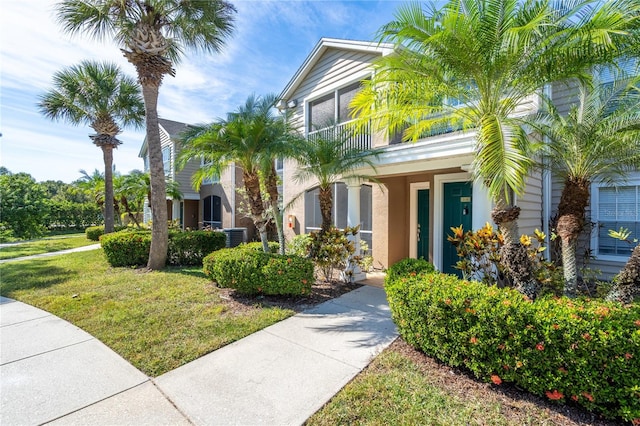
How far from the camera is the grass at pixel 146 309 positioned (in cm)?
420

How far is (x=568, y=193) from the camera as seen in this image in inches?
169

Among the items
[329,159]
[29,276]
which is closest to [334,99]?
[329,159]

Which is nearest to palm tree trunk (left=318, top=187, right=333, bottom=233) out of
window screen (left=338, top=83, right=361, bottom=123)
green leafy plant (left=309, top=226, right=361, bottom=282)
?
green leafy plant (left=309, top=226, right=361, bottom=282)

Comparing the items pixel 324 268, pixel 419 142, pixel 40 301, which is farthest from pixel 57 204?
pixel 419 142

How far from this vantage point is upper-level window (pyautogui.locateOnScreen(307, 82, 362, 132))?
370 inches

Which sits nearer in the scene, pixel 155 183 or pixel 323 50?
pixel 155 183

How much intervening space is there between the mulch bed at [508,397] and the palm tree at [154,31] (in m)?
8.83

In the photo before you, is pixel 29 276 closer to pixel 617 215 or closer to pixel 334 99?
pixel 334 99

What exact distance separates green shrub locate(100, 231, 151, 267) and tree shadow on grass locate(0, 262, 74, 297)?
120cm

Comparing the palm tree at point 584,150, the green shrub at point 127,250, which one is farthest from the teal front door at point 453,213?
the green shrub at point 127,250

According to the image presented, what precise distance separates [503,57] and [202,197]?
716 inches

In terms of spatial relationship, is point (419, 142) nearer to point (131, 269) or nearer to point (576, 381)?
point (576, 381)

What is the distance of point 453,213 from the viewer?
8023 millimetres

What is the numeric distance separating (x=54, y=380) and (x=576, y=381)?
18.6 ft
